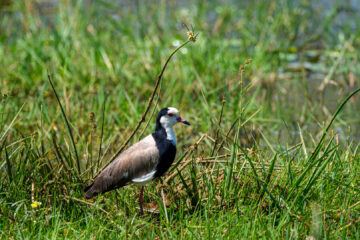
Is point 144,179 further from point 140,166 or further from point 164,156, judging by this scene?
point 164,156

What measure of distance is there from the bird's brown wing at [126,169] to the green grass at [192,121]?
0.14 metres

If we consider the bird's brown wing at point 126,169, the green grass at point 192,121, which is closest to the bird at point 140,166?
the bird's brown wing at point 126,169

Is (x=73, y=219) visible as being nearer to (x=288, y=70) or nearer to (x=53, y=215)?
(x=53, y=215)

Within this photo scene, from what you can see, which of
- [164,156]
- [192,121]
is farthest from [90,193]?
[192,121]

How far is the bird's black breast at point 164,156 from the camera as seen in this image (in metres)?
4.00

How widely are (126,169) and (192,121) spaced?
1.94 meters

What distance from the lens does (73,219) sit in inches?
154

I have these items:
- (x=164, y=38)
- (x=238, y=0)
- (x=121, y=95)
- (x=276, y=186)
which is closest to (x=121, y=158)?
(x=276, y=186)

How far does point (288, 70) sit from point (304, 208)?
454 cm

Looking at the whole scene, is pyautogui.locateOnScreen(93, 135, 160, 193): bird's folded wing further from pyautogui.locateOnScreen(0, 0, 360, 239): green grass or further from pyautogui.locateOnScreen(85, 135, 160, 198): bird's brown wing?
pyautogui.locateOnScreen(0, 0, 360, 239): green grass

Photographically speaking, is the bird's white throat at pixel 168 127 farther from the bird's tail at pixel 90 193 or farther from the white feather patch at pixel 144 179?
the bird's tail at pixel 90 193

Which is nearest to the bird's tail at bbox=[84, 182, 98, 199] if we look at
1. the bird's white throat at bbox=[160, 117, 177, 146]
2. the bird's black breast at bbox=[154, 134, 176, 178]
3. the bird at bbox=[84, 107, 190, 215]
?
the bird at bbox=[84, 107, 190, 215]

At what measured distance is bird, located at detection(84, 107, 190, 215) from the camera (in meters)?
3.98

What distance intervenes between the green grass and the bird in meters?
0.10
